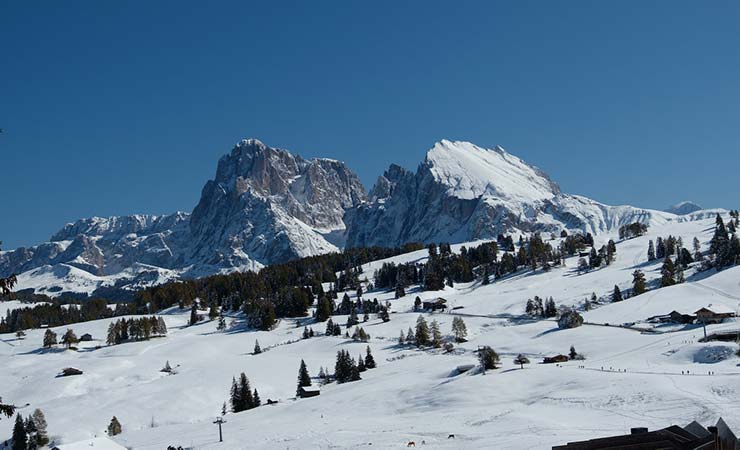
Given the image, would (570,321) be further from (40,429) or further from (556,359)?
(40,429)

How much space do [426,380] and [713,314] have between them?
46.1 meters

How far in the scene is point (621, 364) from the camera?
246 feet

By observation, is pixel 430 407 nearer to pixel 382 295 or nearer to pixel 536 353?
pixel 536 353

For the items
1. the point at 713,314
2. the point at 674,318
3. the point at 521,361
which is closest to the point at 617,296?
the point at 674,318

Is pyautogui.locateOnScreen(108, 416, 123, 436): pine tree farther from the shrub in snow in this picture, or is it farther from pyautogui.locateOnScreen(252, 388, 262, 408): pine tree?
the shrub in snow

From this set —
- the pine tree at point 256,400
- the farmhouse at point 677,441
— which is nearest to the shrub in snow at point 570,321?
the pine tree at point 256,400

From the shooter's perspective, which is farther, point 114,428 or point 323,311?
point 323,311

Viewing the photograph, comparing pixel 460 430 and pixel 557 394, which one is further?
pixel 557 394

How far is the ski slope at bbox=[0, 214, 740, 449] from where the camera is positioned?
5059 centimetres

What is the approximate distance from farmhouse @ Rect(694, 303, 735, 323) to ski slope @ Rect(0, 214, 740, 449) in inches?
167

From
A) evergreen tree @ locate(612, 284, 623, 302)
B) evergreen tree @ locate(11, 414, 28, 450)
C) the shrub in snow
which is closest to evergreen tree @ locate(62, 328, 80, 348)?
evergreen tree @ locate(11, 414, 28, 450)

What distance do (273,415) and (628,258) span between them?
13774 centimetres

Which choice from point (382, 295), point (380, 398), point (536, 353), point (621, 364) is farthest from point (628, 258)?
point (380, 398)

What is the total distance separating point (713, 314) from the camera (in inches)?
3851
